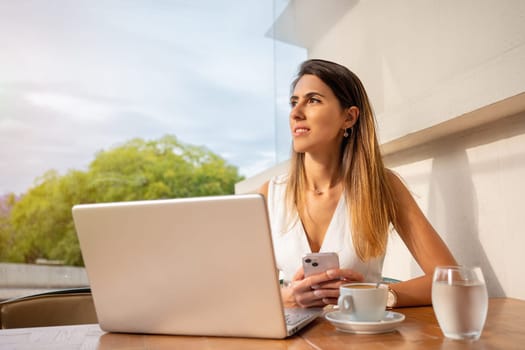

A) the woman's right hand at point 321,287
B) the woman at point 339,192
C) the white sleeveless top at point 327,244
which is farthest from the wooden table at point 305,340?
the white sleeveless top at point 327,244

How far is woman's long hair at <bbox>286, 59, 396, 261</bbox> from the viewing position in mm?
1552

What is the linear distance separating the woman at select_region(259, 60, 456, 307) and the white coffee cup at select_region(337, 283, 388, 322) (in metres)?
0.53

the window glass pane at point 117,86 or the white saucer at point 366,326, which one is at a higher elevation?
the window glass pane at point 117,86

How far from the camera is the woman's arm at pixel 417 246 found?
3.87 ft

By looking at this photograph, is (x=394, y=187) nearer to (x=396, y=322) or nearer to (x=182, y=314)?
(x=396, y=322)

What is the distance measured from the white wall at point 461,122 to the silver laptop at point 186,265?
829 mm

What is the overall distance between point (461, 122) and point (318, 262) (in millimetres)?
695

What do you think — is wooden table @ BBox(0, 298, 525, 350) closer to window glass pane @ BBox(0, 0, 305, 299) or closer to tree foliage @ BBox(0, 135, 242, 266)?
window glass pane @ BBox(0, 0, 305, 299)

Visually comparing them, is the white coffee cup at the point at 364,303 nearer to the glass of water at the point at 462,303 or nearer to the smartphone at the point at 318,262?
the glass of water at the point at 462,303

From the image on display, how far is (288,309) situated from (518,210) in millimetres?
741

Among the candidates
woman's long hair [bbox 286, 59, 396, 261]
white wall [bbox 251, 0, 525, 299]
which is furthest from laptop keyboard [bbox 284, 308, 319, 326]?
white wall [bbox 251, 0, 525, 299]

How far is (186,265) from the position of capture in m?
0.82

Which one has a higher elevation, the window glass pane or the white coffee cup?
the window glass pane

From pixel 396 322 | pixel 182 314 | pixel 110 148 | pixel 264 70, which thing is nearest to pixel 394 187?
pixel 396 322
